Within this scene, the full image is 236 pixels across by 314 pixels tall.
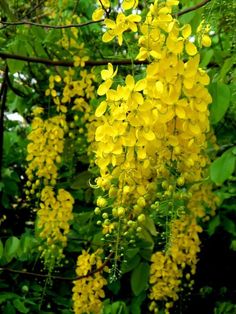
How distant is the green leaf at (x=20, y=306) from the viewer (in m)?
2.24

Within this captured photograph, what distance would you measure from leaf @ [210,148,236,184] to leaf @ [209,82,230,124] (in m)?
0.25

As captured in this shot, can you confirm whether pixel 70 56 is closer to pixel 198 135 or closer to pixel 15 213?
pixel 15 213

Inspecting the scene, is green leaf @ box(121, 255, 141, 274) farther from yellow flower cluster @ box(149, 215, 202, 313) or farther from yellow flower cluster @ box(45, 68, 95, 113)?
yellow flower cluster @ box(45, 68, 95, 113)

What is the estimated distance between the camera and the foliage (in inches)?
40.3

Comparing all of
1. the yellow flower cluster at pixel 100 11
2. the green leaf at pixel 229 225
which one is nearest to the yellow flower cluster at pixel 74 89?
the green leaf at pixel 229 225

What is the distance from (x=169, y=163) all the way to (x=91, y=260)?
4.02 ft

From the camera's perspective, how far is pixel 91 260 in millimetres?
2201

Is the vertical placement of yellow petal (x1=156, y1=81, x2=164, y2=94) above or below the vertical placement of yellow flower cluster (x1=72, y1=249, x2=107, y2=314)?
above

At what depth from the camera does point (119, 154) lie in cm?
103

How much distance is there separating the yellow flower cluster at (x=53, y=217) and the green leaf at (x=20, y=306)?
0.21m

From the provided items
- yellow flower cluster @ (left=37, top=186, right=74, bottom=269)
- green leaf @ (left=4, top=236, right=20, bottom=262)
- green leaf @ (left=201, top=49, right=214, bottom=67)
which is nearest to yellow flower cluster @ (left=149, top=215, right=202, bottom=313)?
yellow flower cluster @ (left=37, top=186, right=74, bottom=269)

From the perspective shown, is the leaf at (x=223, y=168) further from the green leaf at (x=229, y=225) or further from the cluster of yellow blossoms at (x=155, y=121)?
the green leaf at (x=229, y=225)

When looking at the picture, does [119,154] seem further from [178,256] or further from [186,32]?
[178,256]

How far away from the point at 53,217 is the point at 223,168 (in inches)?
29.4
